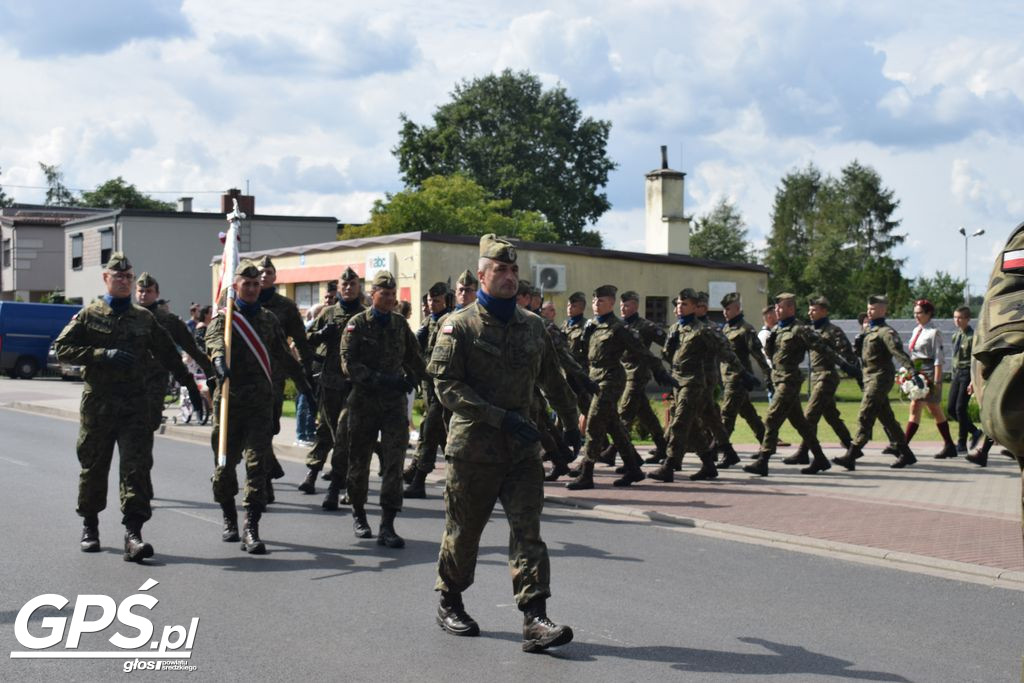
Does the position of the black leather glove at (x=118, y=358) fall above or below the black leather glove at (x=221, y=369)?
above

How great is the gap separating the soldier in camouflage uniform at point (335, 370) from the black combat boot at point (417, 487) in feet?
2.92

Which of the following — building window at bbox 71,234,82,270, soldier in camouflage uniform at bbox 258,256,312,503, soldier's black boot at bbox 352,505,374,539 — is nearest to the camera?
soldier's black boot at bbox 352,505,374,539

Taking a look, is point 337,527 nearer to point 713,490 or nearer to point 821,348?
point 713,490

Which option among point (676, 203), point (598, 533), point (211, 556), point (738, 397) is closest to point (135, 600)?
point (211, 556)

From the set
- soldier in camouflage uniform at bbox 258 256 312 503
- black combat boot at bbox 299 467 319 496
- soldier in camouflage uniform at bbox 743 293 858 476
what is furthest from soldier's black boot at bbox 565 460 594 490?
soldier in camouflage uniform at bbox 258 256 312 503

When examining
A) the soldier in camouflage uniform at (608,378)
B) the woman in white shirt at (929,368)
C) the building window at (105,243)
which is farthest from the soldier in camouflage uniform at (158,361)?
the building window at (105,243)

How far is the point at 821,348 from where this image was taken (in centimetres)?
1288

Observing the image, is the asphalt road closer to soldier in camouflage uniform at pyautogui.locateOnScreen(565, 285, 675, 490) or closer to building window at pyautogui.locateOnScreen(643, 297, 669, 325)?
soldier in camouflage uniform at pyautogui.locateOnScreen(565, 285, 675, 490)

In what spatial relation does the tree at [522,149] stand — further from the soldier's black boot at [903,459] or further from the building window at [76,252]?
the soldier's black boot at [903,459]

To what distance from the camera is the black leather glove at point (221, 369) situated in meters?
8.39

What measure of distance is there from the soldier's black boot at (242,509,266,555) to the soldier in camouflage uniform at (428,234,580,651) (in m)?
2.57

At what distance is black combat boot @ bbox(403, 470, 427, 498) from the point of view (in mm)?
11367

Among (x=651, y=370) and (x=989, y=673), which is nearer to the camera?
(x=989, y=673)

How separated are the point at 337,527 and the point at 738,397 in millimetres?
5971
